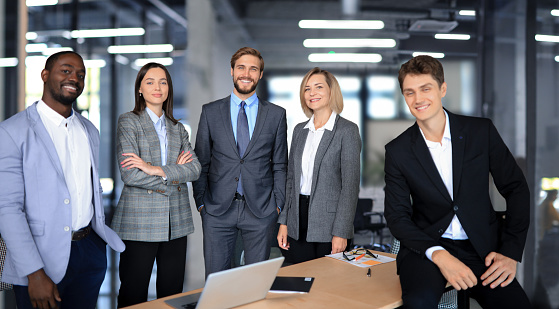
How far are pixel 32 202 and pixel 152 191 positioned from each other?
81cm

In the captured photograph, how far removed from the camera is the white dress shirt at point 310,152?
3.18 m

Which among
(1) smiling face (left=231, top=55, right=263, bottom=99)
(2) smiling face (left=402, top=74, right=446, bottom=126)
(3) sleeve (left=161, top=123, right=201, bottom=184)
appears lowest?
(3) sleeve (left=161, top=123, right=201, bottom=184)

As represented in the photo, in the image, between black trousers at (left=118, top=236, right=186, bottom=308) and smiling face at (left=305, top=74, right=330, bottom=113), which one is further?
smiling face at (left=305, top=74, right=330, bottom=113)

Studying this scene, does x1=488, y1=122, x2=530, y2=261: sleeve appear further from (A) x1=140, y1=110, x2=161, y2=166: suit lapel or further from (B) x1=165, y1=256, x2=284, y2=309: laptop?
(A) x1=140, y1=110, x2=161, y2=166: suit lapel

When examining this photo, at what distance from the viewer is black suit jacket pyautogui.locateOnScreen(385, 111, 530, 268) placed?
2230 millimetres

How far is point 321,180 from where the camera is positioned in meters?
3.11

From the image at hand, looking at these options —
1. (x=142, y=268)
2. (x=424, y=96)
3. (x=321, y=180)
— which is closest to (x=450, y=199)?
(x=424, y=96)

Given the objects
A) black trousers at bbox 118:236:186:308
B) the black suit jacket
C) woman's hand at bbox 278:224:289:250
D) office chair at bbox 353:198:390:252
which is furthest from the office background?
the black suit jacket

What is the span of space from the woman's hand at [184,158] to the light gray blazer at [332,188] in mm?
740

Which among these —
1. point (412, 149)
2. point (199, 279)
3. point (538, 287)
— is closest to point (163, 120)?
point (412, 149)

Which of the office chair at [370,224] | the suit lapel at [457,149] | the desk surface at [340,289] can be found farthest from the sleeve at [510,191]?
the office chair at [370,224]

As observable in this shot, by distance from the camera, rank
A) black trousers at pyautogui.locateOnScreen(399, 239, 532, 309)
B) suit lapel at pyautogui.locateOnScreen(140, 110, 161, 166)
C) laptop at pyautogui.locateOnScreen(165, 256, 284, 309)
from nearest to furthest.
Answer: laptop at pyautogui.locateOnScreen(165, 256, 284, 309) → black trousers at pyautogui.locateOnScreen(399, 239, 532, 309) → suit lapel at pyautogui.locateOnScreen(140, 110, 161, 166)

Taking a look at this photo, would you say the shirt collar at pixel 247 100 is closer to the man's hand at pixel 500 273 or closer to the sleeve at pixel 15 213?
the sleeve at pixel 15 213

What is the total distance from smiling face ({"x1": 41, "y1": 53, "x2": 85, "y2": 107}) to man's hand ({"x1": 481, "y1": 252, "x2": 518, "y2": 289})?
215 centimetres
